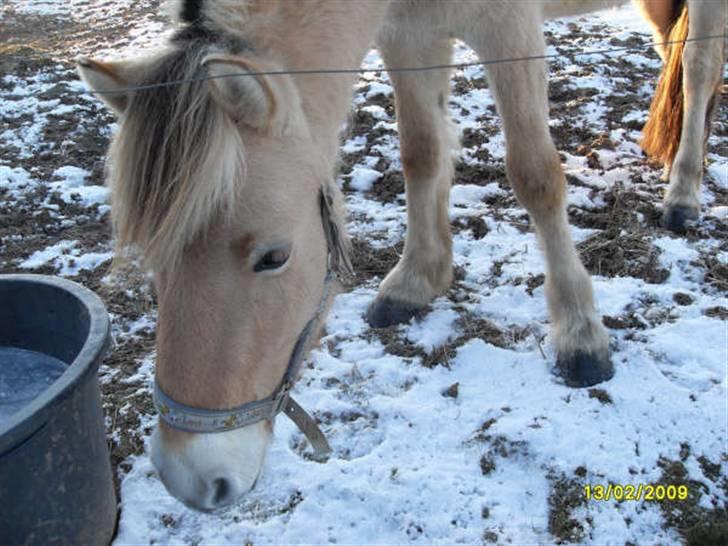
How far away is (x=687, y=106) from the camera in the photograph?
13.0 ft

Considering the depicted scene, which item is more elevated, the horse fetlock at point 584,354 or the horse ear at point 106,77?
the horse ear at point 106,77

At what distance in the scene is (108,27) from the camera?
316 inches

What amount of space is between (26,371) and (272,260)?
1.36 meters

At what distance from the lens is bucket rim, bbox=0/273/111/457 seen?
172 cm

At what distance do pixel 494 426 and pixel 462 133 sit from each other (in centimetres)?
276

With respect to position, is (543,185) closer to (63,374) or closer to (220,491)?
(220,491)

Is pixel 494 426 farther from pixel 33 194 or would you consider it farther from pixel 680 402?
pixel 33 194

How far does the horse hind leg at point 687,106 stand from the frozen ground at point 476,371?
0.15 metres

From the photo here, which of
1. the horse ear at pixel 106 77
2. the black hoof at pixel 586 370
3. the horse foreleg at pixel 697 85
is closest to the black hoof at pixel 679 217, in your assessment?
the horse foreleg at pixel 697 85

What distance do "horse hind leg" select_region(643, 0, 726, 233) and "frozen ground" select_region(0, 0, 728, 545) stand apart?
15cm

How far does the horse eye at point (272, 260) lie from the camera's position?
1.59m

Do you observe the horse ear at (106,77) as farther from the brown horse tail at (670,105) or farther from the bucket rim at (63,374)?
the brown horse tail at (670,105)

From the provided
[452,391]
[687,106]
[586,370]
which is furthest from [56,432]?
[687,106]

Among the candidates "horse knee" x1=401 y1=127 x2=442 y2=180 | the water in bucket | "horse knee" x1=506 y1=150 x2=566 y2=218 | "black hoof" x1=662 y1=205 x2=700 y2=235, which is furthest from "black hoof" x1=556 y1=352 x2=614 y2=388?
the water in bucket
